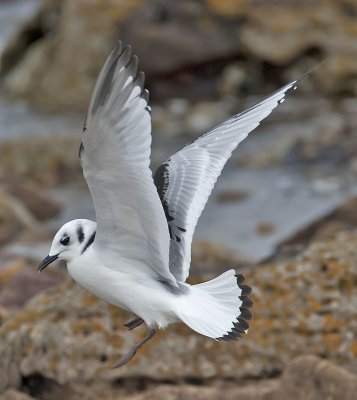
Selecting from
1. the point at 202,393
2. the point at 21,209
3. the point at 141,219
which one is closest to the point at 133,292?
the point at 141,219

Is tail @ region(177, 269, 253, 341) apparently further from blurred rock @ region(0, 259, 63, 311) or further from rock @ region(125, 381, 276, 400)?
blurred rock @ region(0, 259, 63, 311)

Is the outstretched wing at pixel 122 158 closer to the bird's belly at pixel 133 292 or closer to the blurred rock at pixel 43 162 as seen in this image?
the bird's belly at pixel 133 292

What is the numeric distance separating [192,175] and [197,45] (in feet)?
38.1

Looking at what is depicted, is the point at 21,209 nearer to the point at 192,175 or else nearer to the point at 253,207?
the point at 253,207

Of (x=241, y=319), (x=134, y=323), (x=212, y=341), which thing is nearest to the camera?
(x=241, y=319)

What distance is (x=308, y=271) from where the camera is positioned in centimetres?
580

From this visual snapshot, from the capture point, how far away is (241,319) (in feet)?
16.1

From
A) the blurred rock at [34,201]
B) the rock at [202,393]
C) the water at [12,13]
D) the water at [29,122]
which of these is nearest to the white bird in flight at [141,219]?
the rock at [202,393]

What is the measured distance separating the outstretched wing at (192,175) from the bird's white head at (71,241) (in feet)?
1.60

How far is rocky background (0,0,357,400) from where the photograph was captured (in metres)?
5.56

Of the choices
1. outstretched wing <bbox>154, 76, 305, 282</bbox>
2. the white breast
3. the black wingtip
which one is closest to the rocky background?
the black wingtip

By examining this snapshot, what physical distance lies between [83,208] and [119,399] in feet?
24.6

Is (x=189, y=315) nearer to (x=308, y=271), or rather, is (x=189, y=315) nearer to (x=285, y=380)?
(x=285, y=380)

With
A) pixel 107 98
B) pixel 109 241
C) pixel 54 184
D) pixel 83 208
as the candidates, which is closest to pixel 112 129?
pixel 107 98
